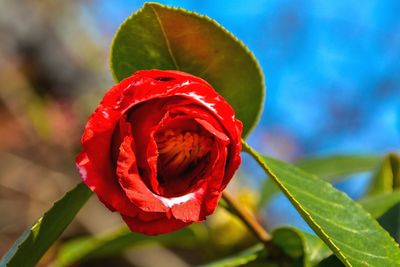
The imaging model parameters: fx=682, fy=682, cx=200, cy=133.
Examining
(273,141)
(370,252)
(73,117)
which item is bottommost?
(273,141)

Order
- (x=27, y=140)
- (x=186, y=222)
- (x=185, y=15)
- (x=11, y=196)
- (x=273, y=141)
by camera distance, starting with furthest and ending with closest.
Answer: (x=273, y=141), (x=27, y=140), (x=11, y=196), (x=185, y=15), (x=186, y=222)

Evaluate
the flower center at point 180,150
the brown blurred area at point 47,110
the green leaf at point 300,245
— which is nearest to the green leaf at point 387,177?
the green leaf at point 300,245

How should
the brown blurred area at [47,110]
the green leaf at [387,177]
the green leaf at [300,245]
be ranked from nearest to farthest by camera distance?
the green leaf at [300,245], the green leaf at [387,177], the brown blurred area at [47,110]

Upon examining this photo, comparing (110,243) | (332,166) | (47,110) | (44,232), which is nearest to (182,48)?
(44,232)

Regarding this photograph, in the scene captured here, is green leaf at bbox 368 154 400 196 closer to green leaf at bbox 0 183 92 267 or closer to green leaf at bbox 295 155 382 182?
green leaf at bbox 295 155 382 182

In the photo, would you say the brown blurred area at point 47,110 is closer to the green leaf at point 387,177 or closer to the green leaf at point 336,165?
the green leaf at point 336,165

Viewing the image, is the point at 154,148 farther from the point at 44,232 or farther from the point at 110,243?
the point at 110,243

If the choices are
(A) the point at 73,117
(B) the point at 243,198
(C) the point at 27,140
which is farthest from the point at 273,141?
(B) the point at 243,198

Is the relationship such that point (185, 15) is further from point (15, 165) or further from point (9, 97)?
point (9, 97)
